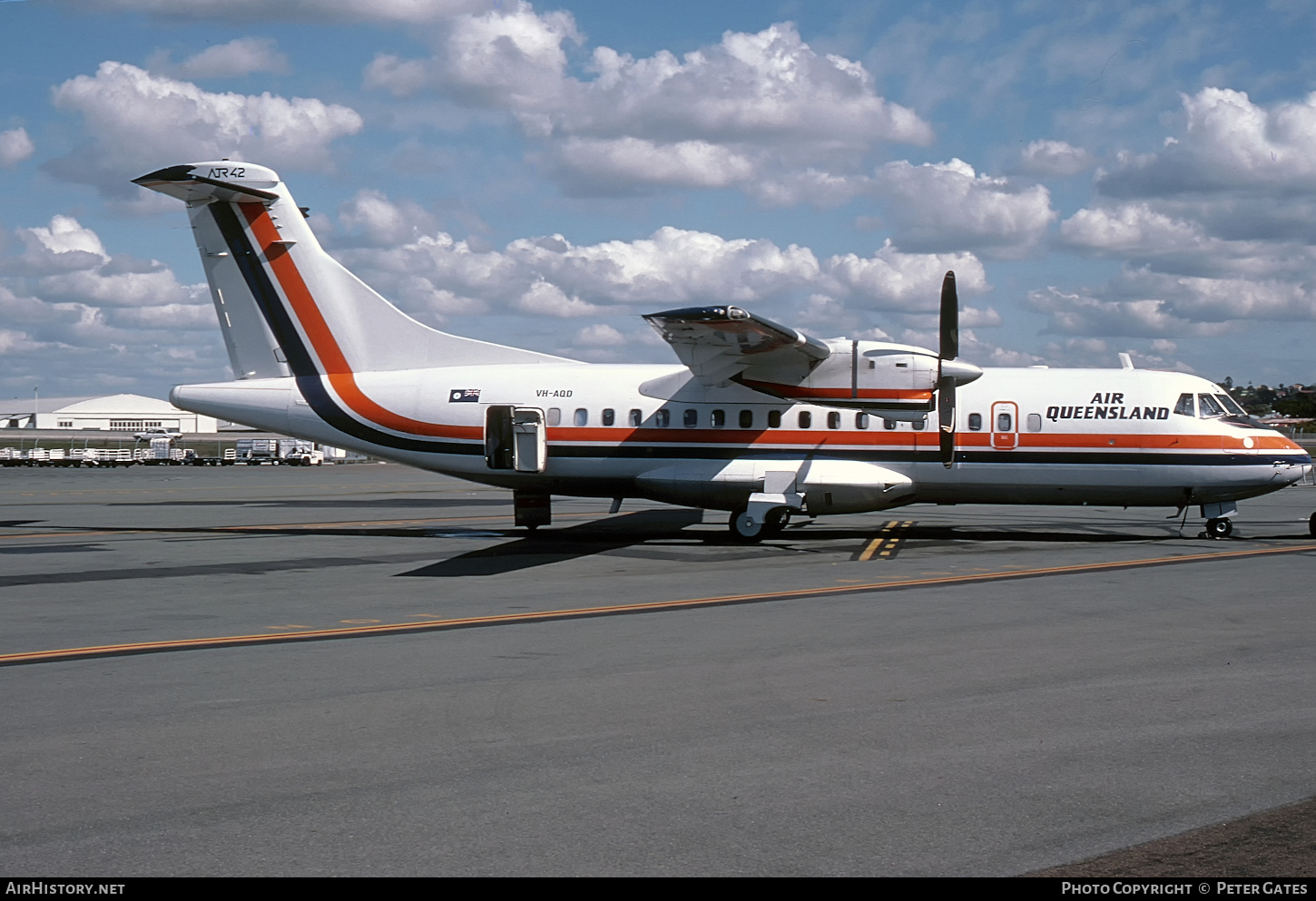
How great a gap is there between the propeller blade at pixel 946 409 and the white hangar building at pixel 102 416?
517ft

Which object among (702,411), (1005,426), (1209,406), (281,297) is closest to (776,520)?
(702,411)

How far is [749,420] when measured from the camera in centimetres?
2362

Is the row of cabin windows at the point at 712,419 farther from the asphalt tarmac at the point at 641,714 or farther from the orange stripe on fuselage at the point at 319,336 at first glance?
the asphalt tarmac at the point at 641,714

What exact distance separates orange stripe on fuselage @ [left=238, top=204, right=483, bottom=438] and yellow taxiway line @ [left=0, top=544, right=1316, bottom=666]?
Answer: 36.4 feet

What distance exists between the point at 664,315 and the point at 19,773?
14145 millimetres

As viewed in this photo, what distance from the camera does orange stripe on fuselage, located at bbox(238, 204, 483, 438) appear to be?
24.4m

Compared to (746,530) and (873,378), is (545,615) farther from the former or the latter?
(873,378)

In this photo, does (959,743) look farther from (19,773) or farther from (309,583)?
(309,583)

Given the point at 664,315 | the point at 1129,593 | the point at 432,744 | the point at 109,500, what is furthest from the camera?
the point at 109,500

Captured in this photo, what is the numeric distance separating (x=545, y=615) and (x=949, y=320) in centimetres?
1135

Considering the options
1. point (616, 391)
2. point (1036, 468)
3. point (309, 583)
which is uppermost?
point (616, 391)

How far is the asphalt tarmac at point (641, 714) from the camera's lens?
5.56 metres

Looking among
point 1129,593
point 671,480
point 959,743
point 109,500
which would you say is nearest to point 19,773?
point 959,743

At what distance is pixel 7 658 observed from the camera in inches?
408
